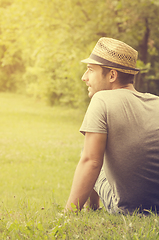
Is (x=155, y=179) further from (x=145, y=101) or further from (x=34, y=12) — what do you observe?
(x=34, y=12)

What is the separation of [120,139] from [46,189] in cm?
477

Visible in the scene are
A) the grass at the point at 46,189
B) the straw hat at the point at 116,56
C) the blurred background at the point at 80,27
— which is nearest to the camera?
the grass at the point at 46,189

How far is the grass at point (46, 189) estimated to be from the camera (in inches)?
93.4

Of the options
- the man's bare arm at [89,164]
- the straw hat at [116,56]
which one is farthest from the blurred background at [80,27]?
the man's bare arm at [89,164]

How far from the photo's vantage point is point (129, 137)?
252 centimetres

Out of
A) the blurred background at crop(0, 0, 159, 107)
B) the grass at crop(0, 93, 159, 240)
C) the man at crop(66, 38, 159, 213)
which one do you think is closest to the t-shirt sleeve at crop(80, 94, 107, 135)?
the man at crop(66, 38, 159, 213)

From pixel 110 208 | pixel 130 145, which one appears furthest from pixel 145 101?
pixel 110 208

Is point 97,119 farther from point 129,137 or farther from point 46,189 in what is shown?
point 46,189

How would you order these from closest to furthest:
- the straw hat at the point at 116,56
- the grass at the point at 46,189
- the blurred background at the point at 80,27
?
the grass at the point at 46,189
the straw hat at the point at 116,56
the blurred background at the point at 80,27

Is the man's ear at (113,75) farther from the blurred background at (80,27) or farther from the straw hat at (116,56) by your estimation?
the blurred background at (80,27)

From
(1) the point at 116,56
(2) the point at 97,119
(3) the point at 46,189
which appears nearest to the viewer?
(2) the point at 97,119

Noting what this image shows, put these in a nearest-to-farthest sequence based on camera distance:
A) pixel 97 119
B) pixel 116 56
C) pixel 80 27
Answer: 1. pixel 97 119
2. pixel 116 56
3. pixel 80 27

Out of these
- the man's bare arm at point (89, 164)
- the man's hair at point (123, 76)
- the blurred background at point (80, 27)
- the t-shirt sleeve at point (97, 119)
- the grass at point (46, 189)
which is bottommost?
the grass at point (46, 189)

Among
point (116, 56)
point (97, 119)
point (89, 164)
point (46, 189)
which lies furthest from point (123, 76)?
point (46, 189)
